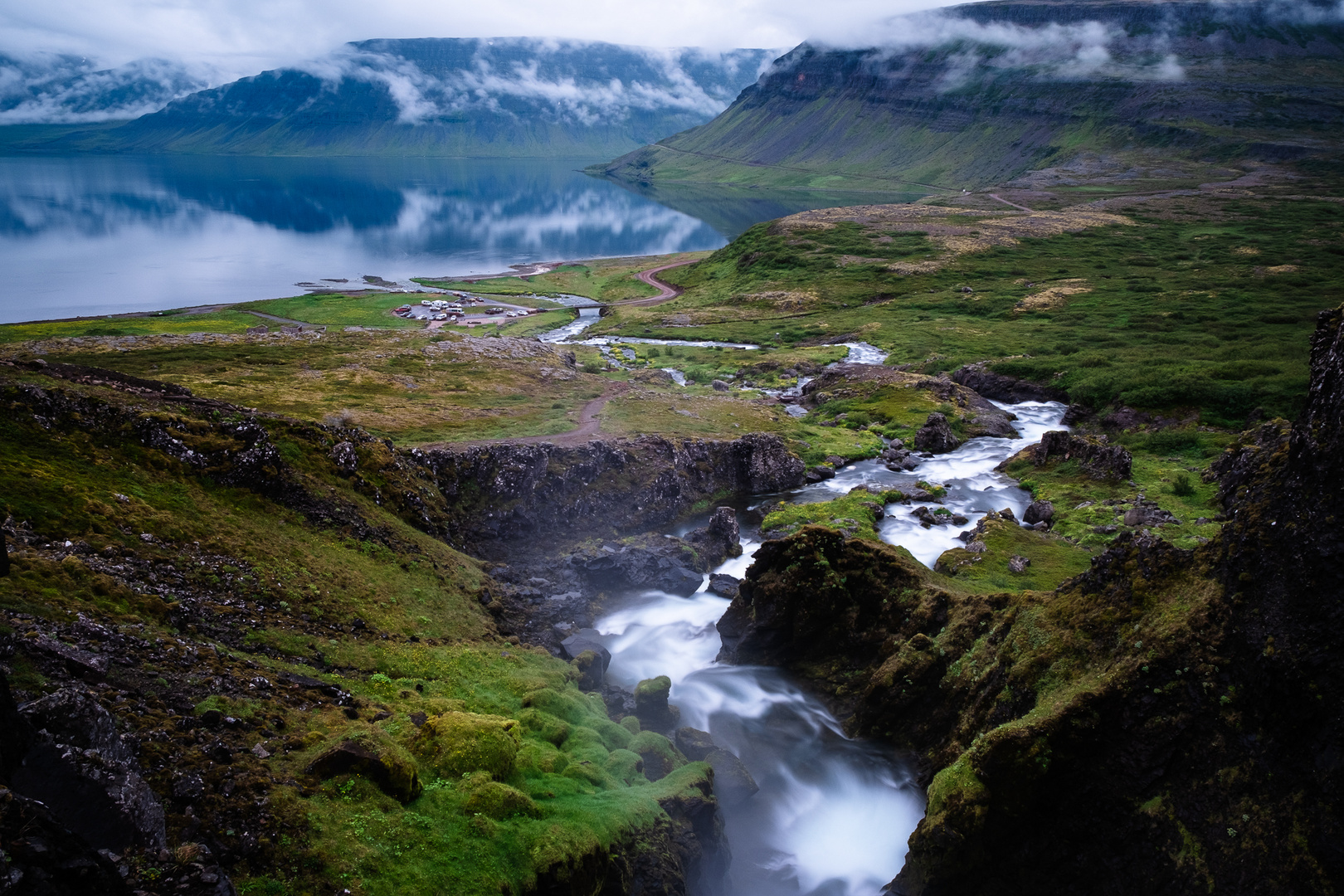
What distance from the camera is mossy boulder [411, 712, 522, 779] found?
62.6 ft

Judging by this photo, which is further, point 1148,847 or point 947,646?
point 947,646

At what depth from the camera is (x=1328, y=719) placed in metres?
16.1

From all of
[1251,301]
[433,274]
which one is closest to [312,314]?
[433,274]

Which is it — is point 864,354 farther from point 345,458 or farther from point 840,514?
point 345,458

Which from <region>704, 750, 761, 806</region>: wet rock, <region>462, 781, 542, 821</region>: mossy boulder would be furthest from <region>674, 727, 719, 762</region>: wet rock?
<region>462, 781, 542, 821</region>: mossy boulder

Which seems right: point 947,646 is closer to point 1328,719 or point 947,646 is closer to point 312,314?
point 1328,719

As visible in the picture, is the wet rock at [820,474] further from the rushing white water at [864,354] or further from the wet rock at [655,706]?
the rushing white water at [864,354]

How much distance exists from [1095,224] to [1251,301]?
80313 millimetres

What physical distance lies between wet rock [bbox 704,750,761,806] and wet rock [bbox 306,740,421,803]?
487 inches

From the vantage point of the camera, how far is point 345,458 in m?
35.8

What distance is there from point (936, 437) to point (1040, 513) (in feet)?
60.6

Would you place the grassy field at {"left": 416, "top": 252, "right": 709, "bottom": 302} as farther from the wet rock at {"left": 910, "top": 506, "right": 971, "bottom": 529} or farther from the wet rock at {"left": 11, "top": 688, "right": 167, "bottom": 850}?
the wet rock at {"left": 11, "top": 688, "right": 167, "bottom": 850}

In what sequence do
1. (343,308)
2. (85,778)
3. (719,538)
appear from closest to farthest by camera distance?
(85,778) → (719,538) → (343,308)

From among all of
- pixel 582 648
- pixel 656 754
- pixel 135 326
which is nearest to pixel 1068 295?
pixel 582 648
